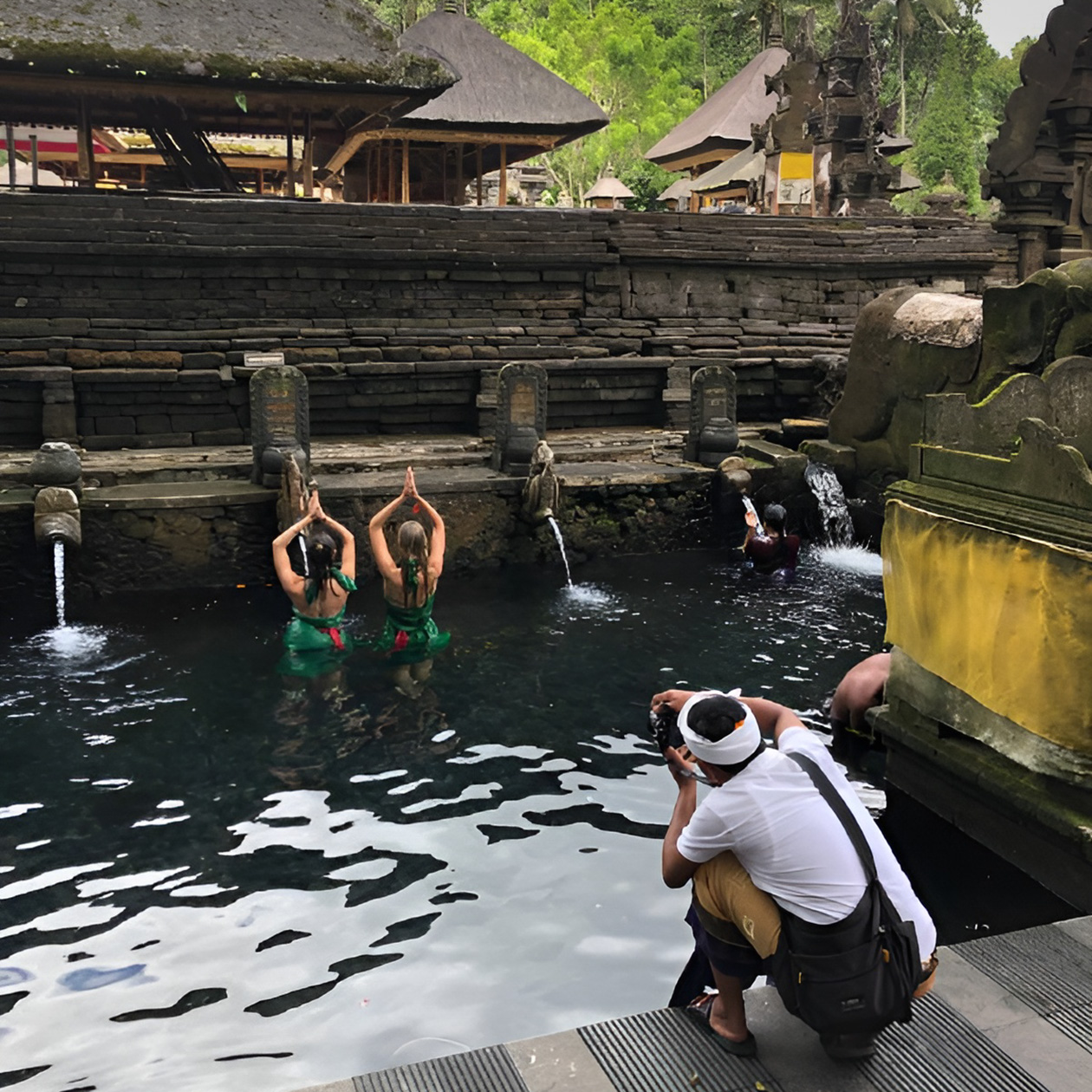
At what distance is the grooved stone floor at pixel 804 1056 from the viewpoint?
2.97m

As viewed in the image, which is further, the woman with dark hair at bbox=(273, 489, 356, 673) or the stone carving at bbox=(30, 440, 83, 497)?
the stone carving at bbox=(30, 440, 83, 497)

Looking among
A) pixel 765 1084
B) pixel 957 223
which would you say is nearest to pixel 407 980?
pixel 765 1084

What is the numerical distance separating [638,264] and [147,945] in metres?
13.1

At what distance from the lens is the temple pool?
391cm

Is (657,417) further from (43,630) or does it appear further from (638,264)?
(43,630)

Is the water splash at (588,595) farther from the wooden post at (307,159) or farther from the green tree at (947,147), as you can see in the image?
the green tree at (947,147)

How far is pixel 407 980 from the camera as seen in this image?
414cm

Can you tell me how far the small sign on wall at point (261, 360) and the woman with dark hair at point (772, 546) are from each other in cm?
622

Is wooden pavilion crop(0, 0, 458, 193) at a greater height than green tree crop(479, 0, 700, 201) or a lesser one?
lesser

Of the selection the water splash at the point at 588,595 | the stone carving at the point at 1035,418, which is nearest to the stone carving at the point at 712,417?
the water splash at the point at 588,595

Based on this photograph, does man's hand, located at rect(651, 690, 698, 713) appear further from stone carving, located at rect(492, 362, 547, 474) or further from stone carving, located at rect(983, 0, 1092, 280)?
stone carving, located at rect(983, 0, 1092, 280)

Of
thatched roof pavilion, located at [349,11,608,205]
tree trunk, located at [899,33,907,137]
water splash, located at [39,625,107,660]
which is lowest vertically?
water splash, located at [39,625,107,660]

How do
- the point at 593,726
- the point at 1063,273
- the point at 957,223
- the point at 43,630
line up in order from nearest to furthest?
the point at 1063,273 < the point at 593,726 < the point at 43,630 < the point at 957,223

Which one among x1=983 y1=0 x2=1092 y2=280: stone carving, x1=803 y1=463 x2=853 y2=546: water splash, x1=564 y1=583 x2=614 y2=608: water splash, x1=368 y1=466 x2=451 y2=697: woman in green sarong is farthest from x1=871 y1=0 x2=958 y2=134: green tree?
x1=368 y1=466 x2=451 y2=697: woman in green sarong
